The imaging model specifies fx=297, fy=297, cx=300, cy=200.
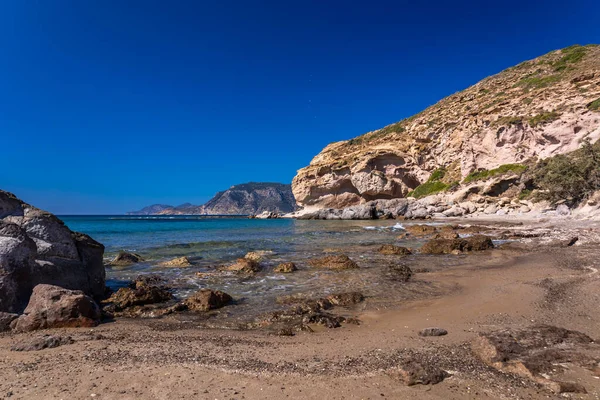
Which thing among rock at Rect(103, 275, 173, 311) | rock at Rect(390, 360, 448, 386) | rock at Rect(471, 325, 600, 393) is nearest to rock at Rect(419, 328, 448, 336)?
rock at Rect(471, 325, 600, 393)

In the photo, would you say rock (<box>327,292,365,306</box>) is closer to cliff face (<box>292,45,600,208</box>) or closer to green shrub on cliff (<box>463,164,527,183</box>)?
cliff face (<box>292,45,600,208</box>)

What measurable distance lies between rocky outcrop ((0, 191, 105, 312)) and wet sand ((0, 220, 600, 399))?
1.55m

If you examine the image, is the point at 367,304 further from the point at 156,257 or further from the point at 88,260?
the point at 156,257

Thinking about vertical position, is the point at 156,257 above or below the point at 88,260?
below

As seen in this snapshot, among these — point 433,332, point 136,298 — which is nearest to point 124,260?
point 136,298

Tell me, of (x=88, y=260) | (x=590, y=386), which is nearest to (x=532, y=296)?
(x=590, y=386)

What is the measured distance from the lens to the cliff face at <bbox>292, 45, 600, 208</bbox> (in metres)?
37.7

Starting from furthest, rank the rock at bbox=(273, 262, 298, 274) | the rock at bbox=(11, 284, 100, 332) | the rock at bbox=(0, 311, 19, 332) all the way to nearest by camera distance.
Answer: the rock at bbox=(273, 262, 298, 274) < the rock at bbox=(11, 284, 100, 332) < the rock at bbox=(0, 311, 19, 332)

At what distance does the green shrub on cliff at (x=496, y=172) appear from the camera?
38.6 meters

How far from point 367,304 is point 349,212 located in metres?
50.8

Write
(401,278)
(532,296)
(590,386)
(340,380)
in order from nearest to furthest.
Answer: (590,386)
(340,380)
(532,296)
(401,278)

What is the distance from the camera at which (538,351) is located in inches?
149

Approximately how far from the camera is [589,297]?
5988mm

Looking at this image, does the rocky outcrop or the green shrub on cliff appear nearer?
the rocky outcrop
